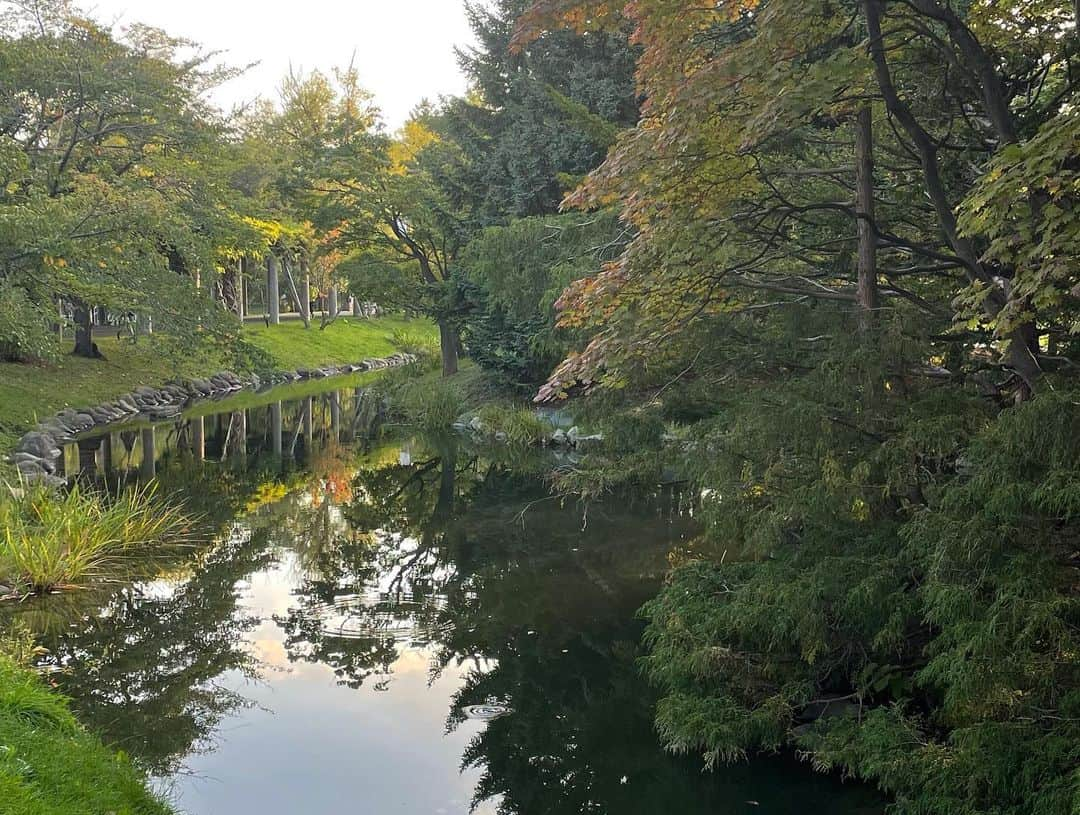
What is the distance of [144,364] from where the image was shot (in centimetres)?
2659

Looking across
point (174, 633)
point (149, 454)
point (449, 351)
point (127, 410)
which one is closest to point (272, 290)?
point (449, 351)

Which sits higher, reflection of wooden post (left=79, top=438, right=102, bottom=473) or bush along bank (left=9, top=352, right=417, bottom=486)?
bush along bank (left=9, top=352, right=417, bottom=486)

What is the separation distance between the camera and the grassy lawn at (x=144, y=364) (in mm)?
18516

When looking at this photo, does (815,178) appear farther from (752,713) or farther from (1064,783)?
(1064,783)

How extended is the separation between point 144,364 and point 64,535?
742 inches

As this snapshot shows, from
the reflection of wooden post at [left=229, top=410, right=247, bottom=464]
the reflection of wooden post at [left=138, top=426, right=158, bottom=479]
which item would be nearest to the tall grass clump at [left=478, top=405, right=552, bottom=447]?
the reflection of wooden post at [left=229, top=410, right=247, bottom=464]

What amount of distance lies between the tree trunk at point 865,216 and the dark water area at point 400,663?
122 inches

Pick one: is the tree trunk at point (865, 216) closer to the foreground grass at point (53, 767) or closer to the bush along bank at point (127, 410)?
the foreground grass at point (53, 767)

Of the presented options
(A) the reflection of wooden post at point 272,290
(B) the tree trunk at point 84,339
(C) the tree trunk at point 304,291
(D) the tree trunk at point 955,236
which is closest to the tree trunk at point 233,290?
(A) the reflection of wooden post at point 272,290

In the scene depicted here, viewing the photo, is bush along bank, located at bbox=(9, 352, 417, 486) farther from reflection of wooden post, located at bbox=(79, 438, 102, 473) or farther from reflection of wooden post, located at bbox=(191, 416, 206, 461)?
reflection of wooden post, located at bbox=(191, 416, 206, 461)

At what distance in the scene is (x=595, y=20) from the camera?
6.78 metres

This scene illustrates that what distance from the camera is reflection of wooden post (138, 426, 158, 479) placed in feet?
50.4

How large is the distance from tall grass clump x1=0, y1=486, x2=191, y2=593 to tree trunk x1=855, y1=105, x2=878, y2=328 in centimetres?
733

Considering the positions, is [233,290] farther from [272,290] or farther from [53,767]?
[53,767]
